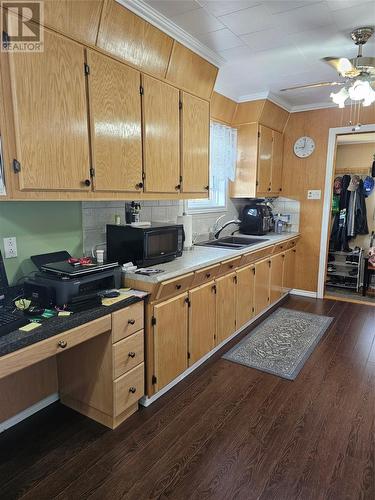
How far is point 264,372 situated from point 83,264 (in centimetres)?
175

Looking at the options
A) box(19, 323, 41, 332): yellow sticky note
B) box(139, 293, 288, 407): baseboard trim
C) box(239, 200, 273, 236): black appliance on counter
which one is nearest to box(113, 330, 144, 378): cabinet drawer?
→ box(139, 293, 288, 407): baseboard trim

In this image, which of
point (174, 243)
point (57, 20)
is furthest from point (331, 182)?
point (57, 20)

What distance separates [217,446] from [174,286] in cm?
100

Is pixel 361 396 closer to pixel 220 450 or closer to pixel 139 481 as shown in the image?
pixel 220 450

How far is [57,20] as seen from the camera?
1.70 meters

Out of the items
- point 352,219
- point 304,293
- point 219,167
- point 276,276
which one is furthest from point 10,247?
point 352,219

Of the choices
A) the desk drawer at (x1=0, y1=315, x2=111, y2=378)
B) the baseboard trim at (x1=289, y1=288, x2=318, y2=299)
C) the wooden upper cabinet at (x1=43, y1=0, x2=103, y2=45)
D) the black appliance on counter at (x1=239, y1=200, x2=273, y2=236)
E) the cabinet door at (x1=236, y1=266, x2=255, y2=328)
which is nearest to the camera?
the desk drawer at (x1=0, y1=315, x2=111, y2=378)

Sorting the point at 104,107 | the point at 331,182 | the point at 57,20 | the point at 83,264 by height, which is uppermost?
the point at 57,20

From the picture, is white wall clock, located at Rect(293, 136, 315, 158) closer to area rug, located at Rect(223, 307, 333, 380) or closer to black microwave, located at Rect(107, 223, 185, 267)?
area rug, located at Rect(223, 307, 333, 380)

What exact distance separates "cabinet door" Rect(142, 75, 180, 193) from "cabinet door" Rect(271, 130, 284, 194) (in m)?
2.20

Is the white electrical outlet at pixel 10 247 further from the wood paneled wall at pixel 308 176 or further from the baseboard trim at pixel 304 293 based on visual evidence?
the baseboard trim at pixel 304 293

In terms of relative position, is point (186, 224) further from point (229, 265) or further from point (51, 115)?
point (51, 115)

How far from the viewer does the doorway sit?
5082mm

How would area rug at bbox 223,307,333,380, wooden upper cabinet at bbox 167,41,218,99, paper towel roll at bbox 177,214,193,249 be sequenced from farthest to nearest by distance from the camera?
paper towel roll at bbox 177,214,193,249
area rug at bbox 223,307,333,380
wooden upper cabinet at bbox 167,41,218,99
